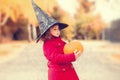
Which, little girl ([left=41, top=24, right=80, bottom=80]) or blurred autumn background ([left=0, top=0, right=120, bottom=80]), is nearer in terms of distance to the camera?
little girl ([left=41, top=24, right=80, bottom=80])

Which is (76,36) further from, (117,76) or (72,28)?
(117,76)

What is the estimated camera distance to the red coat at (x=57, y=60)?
6.37 feet

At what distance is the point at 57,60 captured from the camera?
1.94 m

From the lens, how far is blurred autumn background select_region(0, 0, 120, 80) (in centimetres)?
272

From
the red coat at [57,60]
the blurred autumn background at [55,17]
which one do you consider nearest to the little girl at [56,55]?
the red coat at [57,60]

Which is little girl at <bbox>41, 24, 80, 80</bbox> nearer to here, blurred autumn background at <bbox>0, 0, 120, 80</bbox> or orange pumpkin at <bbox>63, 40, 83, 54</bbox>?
orange pumpkin at <bbox>63, 40, 83, 54</bbox>

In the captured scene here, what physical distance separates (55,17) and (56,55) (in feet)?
2.68

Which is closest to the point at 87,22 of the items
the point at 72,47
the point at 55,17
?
the point at 55,17

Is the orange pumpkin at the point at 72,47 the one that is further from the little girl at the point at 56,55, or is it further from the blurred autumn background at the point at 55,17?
the blurred autumn background at the point at 55,17

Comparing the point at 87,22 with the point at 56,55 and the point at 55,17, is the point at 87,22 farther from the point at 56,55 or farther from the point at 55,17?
the point at 56,55

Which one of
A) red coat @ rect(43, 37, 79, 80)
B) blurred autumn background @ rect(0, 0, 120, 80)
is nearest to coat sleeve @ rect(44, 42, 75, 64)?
red coat @ rect(43, 37, 79, 80)

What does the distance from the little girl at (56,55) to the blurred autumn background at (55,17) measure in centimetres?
68

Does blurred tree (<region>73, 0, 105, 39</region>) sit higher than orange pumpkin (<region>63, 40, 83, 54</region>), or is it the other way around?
blurred tree (<region>73, 0, 105, 39</region>)

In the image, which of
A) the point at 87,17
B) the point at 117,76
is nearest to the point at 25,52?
the point at 87,17
